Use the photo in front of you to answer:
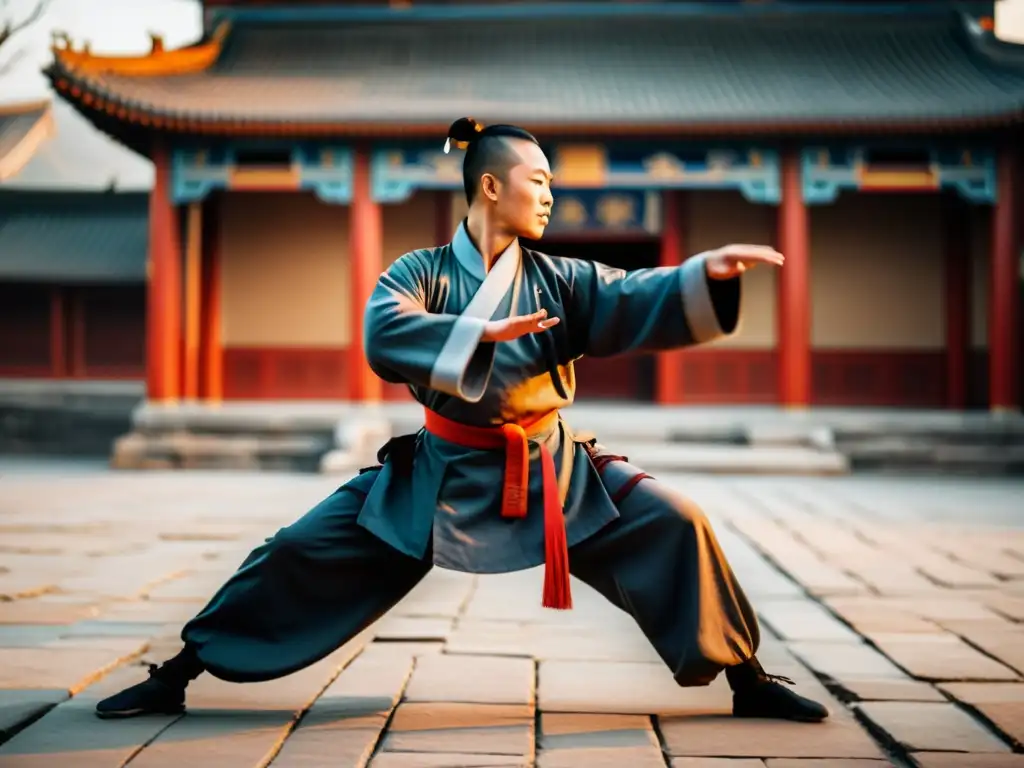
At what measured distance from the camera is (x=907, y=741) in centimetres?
225

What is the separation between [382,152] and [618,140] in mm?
2487

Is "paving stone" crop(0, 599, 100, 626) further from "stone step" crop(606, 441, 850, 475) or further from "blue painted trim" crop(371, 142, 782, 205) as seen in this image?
"blue painted trim" crop(371, 142, 782, 205)

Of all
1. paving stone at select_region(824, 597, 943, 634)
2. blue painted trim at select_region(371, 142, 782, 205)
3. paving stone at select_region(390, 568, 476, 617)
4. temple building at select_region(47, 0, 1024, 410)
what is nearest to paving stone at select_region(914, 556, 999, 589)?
paving stone at select_region(824, 597, 943, 634)

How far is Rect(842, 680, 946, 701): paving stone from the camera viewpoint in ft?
8.61

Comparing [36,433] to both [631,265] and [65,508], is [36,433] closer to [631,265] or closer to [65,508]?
[65,508]

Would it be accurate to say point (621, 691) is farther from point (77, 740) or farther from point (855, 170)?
point (855, 170)

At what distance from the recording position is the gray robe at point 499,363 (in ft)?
7.45

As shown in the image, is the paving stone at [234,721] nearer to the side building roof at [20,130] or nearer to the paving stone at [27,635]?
the paving stone at [27,635]

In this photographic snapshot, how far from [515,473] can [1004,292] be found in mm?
9283

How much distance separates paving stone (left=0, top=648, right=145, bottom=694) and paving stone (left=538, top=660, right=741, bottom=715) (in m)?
1.24

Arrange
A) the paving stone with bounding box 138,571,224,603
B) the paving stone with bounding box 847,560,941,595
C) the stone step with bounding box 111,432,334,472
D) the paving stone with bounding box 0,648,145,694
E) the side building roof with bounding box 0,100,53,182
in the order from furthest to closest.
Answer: the side building roof with bounding box 0,100,53,182, the stone step with bounding box 111,432,334,472, the paving stone with bounding box 847,560,941,595, the paving stone with bounding box 138,571,224,603, the paving stone with bounding box 0,648,145,694

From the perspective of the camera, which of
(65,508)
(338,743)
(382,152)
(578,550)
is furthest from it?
(382,152)

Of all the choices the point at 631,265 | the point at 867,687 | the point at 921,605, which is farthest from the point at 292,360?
the point at 867,687

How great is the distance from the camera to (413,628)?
3.49 m
